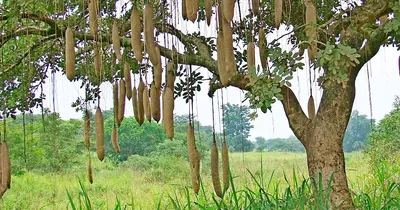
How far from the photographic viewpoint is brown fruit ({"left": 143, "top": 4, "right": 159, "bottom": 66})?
627 mm

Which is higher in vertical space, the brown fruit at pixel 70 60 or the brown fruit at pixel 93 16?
the brown fruit at pixel 93 16

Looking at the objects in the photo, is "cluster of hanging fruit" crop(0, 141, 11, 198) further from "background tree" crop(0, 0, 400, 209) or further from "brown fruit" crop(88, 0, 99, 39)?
"background tree" crop(0, 0, 400, 209)

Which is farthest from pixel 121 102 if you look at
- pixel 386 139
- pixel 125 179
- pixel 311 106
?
pixel 125 179

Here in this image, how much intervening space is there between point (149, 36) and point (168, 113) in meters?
0.13

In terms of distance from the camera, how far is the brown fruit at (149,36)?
627 millimetres

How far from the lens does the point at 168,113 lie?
0.71 meters

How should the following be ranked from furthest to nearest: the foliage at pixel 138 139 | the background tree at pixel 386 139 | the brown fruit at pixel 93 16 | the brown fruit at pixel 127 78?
the foliage at pixel 138 139 < the background tree at pixel 386 139 < the brown fruit at pixel 127 78 < the brown fruit at pixel 93 16

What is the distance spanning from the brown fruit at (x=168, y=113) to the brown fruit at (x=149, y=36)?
9 cm

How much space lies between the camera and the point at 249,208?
1.69m

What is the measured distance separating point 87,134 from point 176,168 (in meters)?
7.61

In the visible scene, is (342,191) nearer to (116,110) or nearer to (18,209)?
(116,110)

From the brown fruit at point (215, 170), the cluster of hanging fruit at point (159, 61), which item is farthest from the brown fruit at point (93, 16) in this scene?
the brown fruit at point (215, 170)

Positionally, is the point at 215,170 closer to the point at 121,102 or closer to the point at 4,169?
the point at 121,102

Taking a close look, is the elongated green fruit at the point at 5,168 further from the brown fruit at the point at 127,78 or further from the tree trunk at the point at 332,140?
the tree trunk at the point at 332,140
